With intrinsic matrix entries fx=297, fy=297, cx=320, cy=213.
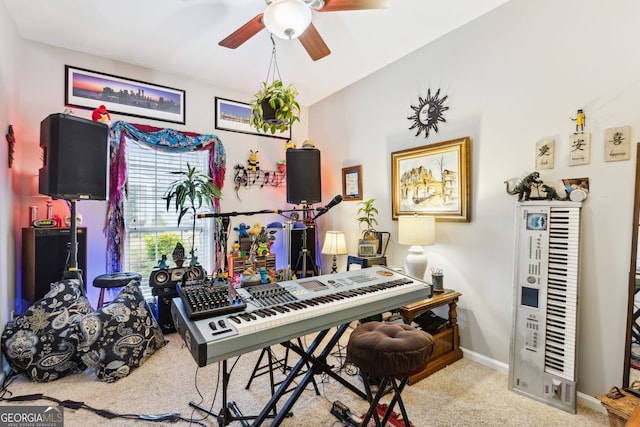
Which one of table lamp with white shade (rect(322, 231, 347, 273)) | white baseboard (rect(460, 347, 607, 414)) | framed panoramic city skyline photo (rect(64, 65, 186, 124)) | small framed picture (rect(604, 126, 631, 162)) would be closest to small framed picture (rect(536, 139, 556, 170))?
small framed picture (rect(604, 126, 631, 162))

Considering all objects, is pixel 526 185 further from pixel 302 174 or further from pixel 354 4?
pixel 302 174

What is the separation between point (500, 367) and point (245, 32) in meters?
3.12

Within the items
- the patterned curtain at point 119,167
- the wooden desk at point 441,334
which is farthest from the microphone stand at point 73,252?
the wooden desk at point 441,334

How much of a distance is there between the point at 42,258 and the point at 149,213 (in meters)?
1.04

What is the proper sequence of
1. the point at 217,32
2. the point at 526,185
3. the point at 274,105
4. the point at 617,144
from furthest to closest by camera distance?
1. the point at 217,32
2. the point at 274,105
3. the point at 526,185
4. the point at 617,144

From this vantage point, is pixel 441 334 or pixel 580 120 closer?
→ pixel 580 120

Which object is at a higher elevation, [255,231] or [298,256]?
[255,231]

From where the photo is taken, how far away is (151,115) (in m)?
3.34

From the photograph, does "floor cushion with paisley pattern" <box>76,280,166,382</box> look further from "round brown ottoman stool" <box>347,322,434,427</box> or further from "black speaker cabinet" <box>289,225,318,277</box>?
"round brown ottoman stool" <box>347,322,434,427</box>

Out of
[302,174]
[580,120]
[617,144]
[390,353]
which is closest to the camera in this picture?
[390,353]

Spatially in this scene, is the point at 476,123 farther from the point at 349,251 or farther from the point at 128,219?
the point at 128,219

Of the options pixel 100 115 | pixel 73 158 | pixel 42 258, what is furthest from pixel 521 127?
pixel 42 258

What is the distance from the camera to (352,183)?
12.1ft

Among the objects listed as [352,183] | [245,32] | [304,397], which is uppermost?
[245,32]
